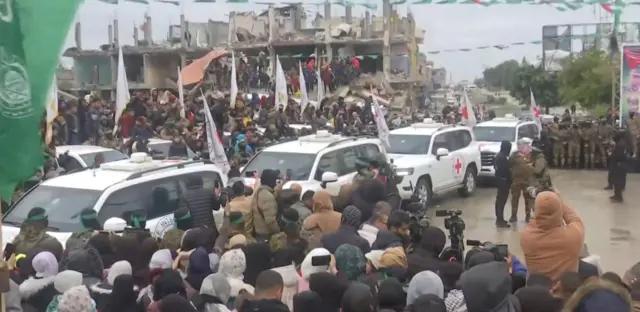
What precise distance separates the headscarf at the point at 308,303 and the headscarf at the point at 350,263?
3.09 ft

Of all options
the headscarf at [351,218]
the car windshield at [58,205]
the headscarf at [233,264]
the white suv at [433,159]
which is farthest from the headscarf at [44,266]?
the white suv at [433,159]

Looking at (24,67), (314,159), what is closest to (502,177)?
(314,159)

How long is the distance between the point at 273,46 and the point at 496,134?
22129 millimetres

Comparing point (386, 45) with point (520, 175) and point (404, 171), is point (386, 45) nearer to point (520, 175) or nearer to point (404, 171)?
point (404, 171)

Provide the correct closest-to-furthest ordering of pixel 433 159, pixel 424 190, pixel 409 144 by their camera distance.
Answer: pixel 424 190 < pixel 433 159 < pixel 409 144

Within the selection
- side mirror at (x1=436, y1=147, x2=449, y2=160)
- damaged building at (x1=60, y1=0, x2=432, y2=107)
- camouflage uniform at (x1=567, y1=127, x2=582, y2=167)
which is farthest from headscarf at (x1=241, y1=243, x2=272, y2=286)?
damaged building at (x1=60, y1=0, x2=432, y2=107)

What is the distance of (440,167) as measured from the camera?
49.2 feet

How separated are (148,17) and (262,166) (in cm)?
3349

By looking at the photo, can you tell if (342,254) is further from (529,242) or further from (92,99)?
(92,99)

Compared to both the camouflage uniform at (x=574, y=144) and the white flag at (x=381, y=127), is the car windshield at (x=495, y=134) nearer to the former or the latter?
the camouflage uniform at (x=574, y=144)

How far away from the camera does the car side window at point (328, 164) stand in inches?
466

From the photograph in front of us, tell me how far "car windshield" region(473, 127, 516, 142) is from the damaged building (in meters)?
18.7

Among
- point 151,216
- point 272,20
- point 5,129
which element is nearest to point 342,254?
point 5,129

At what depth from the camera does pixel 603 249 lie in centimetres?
1143
